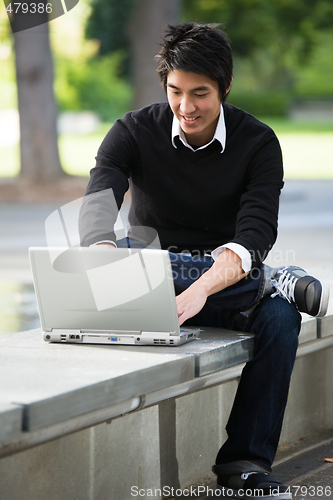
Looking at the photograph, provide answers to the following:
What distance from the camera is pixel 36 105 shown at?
1316 cm

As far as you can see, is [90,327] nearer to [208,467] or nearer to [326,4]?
[208,467]

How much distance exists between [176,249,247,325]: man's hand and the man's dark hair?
71cm

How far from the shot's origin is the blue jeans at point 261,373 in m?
2.80

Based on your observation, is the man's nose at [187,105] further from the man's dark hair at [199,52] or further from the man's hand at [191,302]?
the man's hand at [191,302]

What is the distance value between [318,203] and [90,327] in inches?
406

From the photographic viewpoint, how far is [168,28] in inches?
122

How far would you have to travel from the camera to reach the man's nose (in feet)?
9.76

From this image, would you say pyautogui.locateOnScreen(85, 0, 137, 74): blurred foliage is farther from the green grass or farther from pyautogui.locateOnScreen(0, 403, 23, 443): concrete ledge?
pyautogui.locateOnScreen(0, 403, 23, 443): concrete ledge

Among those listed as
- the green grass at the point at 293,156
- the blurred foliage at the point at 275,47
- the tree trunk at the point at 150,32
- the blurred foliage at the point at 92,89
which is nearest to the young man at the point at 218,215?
the tree trunk at the point at 150,32

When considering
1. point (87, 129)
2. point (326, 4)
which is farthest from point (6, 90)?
point (326, 4)

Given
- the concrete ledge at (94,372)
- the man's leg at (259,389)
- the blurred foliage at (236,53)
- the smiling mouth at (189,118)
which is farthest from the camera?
the blurred foliage at (236,53)

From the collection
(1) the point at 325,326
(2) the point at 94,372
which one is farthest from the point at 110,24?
(2) the point at 94,372

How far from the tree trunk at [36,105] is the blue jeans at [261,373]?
10609 mm

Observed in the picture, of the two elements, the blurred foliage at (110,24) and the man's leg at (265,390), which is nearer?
the man's leg at (265,390)
